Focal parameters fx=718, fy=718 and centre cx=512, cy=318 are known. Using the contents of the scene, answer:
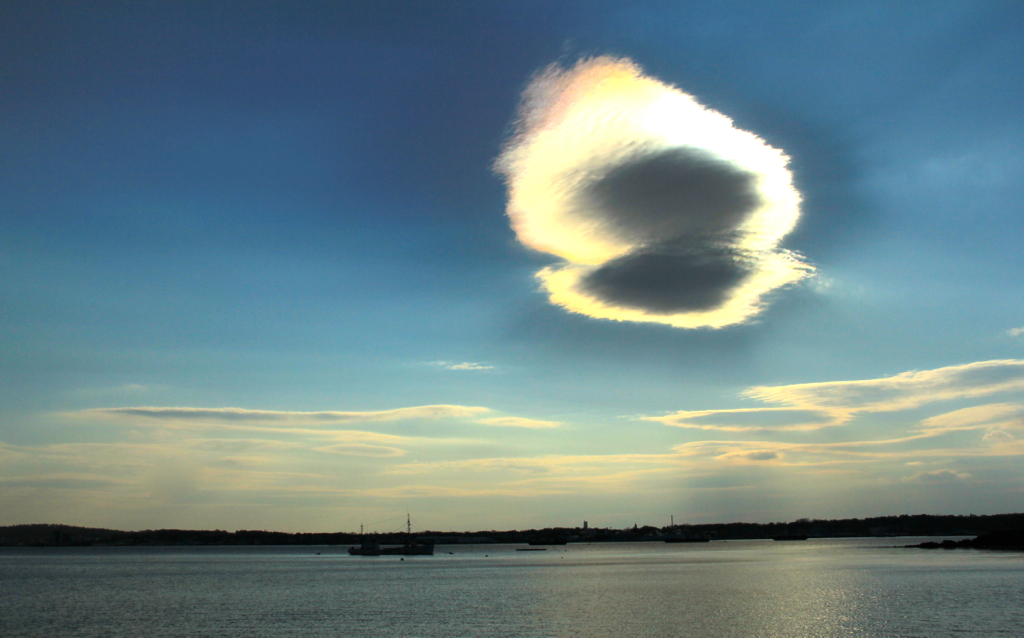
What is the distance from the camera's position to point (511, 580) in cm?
11825

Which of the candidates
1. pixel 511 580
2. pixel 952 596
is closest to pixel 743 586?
pixel 952 596

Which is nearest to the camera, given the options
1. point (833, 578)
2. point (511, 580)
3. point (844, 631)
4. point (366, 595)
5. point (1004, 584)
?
point (844, 631)

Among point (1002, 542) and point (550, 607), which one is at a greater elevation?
point (550, 607)

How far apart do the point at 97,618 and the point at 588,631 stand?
46.8m

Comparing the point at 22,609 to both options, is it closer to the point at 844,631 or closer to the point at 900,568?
the point at 844,631

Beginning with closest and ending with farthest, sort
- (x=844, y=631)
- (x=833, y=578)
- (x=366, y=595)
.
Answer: (x=844, y=631) → (x=366, y=595) → (x=833, y=578)

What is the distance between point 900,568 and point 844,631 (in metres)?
81.4

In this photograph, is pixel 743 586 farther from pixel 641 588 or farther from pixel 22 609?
pixel 22 609

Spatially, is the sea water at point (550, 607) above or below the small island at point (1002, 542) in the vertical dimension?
above

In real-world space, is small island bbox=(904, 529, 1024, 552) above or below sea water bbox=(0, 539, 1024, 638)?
below

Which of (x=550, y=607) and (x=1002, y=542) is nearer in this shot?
(x=550, y=607)

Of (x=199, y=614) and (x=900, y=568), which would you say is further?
(x=900, y=568)

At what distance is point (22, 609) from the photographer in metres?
76.4

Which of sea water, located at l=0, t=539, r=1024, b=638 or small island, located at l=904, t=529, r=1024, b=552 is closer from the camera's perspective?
sea water, located at l=0, t=539, r=1024, b=638
